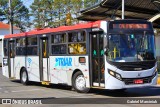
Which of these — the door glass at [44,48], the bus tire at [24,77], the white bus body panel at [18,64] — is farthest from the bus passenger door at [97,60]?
the white bus body panel at [18,64]

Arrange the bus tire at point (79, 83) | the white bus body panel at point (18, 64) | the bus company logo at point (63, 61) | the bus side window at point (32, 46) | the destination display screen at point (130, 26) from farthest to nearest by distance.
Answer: the white bus body panel at point (18, 64), the bus side window at point (32, 46), the bus company logo at point (63, 61), the bus tire at point (79, 83), the destination display screen at point (130, 26)

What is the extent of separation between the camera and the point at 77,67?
1544 cm

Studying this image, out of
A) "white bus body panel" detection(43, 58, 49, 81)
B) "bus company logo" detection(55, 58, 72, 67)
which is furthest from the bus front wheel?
"bus company logo" detection(55, 58, 72, 67)

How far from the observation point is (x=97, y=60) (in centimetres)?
1430

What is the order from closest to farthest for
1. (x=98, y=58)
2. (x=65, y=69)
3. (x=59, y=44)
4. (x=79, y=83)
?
(x=98, y=58) < (x=79, y=83) < (x=65, y=69) < (x=59, y=44)

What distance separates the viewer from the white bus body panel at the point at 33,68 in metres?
18.7

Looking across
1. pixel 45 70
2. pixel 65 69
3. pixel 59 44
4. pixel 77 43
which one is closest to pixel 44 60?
pixel 45 70

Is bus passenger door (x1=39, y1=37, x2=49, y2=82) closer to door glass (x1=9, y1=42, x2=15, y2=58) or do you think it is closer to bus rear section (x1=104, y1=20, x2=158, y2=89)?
door glass (x1=9, y1=42, x2=15, y2=58)

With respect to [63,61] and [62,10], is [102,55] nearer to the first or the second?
[63,61]

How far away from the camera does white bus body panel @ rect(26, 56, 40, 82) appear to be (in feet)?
61.4

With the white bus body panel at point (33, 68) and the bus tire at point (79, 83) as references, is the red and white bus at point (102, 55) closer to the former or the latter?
the bus tire at point (79, 83)

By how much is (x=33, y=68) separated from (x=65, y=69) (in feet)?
10.8

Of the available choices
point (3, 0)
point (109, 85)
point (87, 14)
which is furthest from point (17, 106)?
point (3, 0)

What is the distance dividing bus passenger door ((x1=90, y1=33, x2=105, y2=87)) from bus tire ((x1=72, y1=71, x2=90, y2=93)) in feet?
2.27
